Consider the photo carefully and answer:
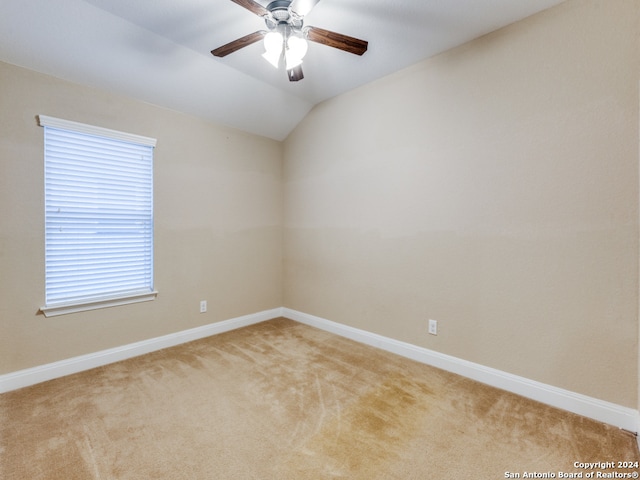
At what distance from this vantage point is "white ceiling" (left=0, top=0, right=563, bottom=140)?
211 centimetres

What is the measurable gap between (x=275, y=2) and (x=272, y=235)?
8.98 feet

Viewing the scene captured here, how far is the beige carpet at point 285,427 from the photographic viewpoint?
1597 millimetres

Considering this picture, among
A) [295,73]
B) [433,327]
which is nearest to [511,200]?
[433,327]

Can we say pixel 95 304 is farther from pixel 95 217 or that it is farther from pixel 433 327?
pixel 433 327

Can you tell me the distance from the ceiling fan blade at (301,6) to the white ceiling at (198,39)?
0.40 meters

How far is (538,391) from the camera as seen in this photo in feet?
7.19

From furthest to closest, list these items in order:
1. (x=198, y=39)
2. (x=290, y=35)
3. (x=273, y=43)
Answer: (x=198, y=39) < (x=290, y=35) < (x=273, y=43)

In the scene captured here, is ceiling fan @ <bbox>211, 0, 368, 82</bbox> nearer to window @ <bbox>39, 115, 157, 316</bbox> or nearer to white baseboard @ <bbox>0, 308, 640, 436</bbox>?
window @ <bbox>39, 115, 157, 316</bbox>

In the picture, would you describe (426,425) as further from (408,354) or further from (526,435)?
(408,354)

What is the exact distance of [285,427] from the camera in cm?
192

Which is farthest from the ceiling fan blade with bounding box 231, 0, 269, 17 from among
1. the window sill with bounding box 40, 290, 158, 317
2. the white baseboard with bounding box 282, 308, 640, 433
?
the white baseboard with bounding box 282, 308, 640, 433

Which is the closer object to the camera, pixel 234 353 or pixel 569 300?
pixel 569 300

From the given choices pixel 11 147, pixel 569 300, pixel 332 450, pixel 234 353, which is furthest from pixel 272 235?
pixel 569 300

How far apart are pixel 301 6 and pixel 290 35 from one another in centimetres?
25
